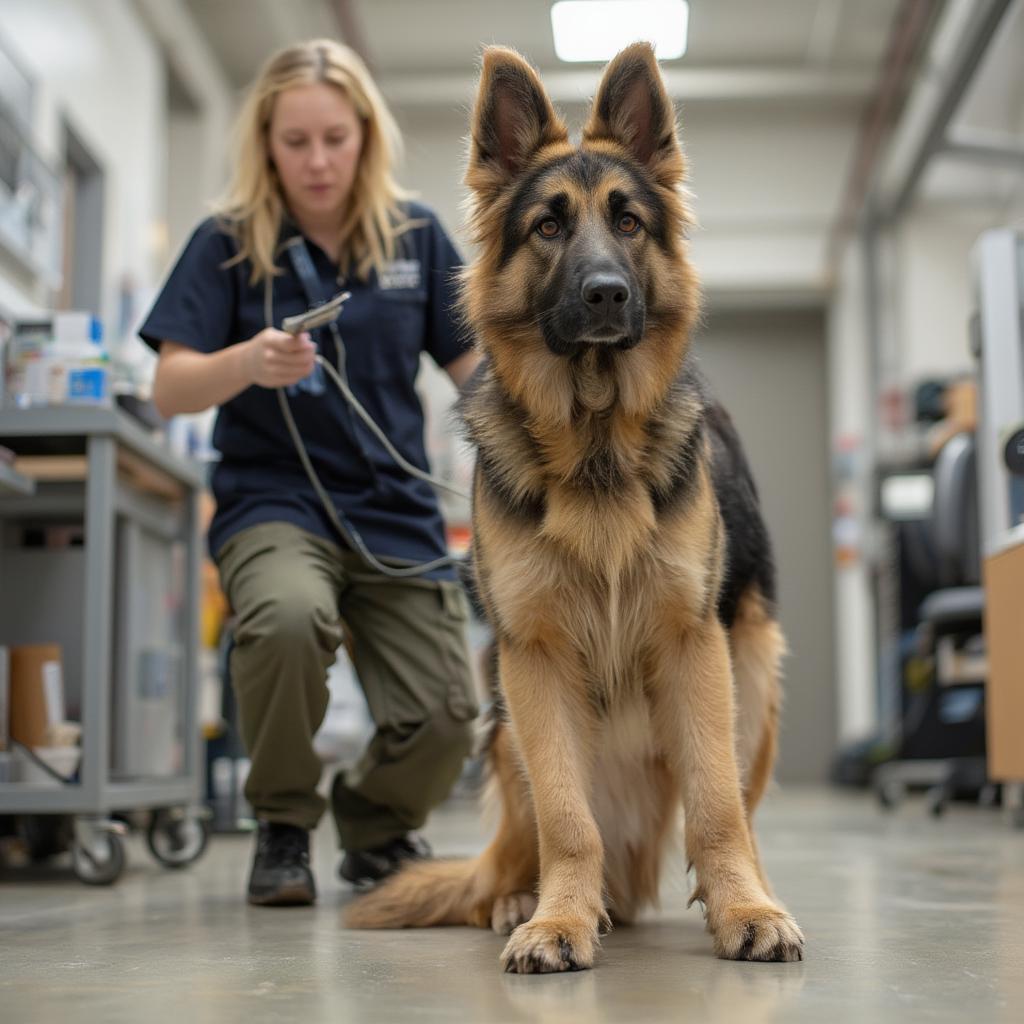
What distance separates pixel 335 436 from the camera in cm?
302

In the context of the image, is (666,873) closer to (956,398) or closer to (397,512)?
(397,512)

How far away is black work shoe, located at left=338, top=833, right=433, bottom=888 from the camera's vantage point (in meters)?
3.07

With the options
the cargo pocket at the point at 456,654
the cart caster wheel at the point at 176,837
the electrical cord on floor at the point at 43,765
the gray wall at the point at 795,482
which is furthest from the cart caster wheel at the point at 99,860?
the gray wall at the point at 795,482

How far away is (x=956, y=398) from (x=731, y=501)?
5.38m

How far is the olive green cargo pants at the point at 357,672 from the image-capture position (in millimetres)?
2738

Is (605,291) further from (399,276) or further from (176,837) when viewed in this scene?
(176,837)

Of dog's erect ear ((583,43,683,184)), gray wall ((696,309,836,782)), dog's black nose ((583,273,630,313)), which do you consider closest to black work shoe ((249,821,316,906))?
dog's black nose ((583,273,630,313))

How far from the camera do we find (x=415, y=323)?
3.14 m

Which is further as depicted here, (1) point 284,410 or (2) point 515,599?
(1) point 284,410

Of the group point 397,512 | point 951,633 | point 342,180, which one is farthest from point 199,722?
point 951,633

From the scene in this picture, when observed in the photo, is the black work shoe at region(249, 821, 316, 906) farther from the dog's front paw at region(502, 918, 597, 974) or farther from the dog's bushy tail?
the dog's front paw at region(502, 918, 597, 974)

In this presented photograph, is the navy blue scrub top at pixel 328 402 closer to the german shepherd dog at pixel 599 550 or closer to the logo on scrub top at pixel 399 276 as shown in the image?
the logo on scrub top at pixel 399 276

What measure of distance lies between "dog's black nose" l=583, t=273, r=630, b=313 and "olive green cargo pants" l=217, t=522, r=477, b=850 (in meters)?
0.97

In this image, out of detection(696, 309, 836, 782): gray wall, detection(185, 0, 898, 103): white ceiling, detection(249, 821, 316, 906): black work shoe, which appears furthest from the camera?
detection(696, 309, 836, 782): gray wall
